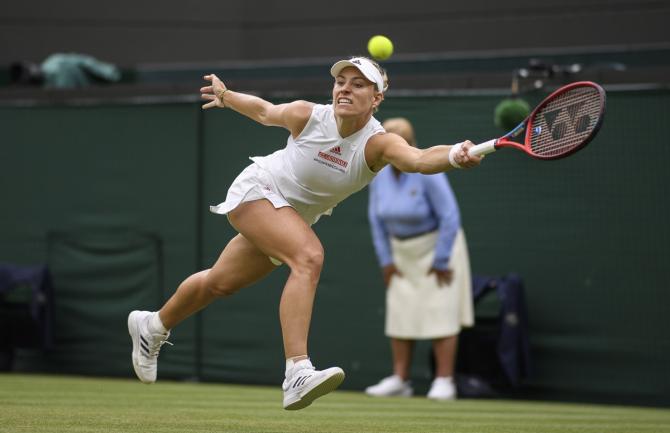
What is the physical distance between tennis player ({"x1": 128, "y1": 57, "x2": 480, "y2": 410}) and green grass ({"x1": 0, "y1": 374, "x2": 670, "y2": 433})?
0.58 m

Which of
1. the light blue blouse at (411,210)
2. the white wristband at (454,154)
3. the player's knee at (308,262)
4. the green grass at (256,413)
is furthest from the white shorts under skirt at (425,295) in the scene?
the white wristband at (454,154)

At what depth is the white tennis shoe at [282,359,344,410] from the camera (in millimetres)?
5562

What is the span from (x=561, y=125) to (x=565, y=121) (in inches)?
1.1

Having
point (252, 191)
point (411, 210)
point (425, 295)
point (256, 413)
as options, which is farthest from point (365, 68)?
point (425, 295)

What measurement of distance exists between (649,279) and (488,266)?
45.5 inches

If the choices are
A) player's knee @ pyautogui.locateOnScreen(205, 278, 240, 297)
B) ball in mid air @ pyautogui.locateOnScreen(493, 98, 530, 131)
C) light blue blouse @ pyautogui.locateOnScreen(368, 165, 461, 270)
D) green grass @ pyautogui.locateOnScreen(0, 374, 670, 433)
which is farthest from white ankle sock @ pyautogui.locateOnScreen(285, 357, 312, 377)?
ball in mid air @ pyautogui.locateOnScreen(493, 98, 530, 131)

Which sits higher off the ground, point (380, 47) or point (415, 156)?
point (380, 47)

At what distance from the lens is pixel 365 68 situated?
6.11 metres

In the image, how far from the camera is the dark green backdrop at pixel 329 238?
29.0ft

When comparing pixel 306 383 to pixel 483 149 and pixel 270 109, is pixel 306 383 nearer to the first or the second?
pixel 483 149

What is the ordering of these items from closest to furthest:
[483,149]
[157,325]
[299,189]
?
[483,149]
[299,189]
[157,325]

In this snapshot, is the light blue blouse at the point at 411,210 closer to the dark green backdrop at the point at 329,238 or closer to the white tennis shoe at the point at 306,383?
the dark green backdrop at the point at 329,238

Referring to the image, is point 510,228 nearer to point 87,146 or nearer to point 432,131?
point 432,131

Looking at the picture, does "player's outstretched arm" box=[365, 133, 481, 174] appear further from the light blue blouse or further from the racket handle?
the light blue blouse
